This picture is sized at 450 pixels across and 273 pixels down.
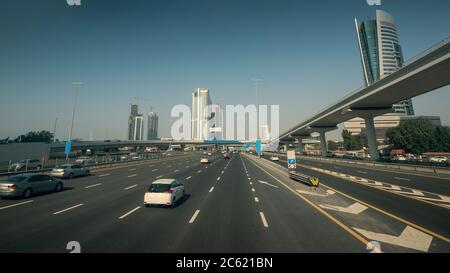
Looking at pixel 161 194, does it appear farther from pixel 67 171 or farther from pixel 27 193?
pixel 67 171

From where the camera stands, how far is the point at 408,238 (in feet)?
26.6

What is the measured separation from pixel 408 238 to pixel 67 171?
29787 millimetres

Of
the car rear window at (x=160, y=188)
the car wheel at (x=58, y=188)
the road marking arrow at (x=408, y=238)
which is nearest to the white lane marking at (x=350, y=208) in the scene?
the road marking arrow at (x=408, y=238)

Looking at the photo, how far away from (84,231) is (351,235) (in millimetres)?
10445

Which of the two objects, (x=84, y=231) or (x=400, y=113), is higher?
(x=400, y=113)

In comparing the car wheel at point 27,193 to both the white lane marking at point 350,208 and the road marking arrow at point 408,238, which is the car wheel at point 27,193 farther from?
the road marking arrow at point 408,238

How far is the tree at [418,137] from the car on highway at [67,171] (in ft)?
309

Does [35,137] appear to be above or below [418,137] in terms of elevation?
above

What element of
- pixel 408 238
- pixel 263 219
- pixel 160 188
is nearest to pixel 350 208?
pixel 408 238

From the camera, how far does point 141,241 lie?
7496mm

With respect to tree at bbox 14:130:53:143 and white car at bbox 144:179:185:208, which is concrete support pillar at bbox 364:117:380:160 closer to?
white car at bbox 144:179:185:208

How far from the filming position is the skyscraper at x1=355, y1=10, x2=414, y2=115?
180000 mm
